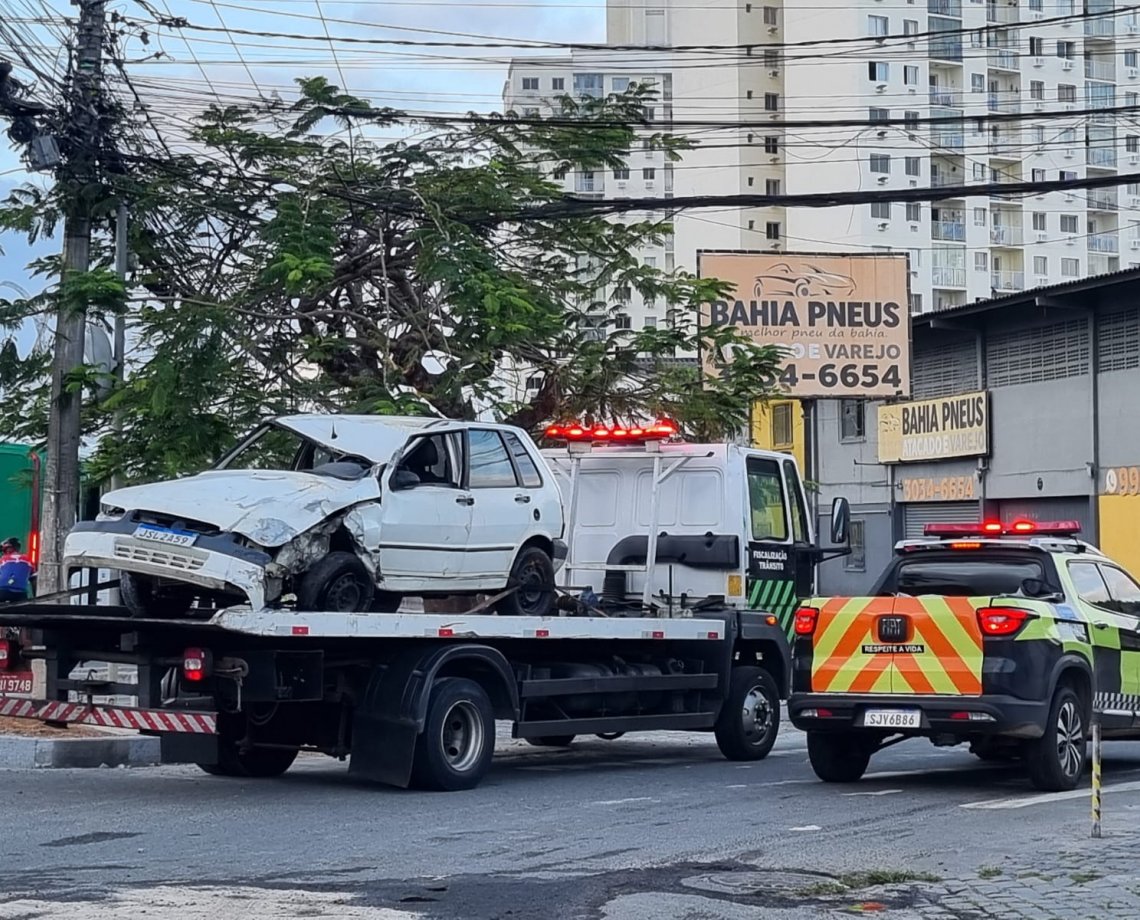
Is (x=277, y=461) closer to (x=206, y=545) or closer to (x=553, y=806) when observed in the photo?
(x=206, y=545)

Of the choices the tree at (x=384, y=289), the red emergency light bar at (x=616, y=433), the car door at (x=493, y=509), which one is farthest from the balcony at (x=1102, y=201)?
the car door at (x=493, y=509)

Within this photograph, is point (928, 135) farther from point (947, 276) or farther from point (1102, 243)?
point (1102, 243)

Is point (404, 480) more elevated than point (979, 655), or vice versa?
point (404, 480)

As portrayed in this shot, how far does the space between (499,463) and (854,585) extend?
31739 millimetres

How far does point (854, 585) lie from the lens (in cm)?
4416

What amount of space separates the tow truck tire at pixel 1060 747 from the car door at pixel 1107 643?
459mm

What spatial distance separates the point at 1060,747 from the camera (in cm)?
1219

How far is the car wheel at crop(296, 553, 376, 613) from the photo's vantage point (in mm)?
11609

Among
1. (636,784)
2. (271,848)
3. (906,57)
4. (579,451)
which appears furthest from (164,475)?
(906,57)

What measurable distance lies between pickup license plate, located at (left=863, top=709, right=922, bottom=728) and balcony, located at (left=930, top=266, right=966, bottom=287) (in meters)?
63.5

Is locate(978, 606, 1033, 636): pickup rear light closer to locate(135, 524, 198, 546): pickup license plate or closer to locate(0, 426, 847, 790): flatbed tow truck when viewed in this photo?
locate(0, 426, 847, 790): flatbed tow truck

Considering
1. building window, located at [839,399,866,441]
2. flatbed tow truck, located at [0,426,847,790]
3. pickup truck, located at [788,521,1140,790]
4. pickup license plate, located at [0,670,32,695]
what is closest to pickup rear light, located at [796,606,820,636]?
pickup truck, located at [788,521,1140,790]

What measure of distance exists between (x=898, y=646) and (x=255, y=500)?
4.57 metres

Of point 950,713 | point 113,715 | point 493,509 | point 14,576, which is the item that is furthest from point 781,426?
point 113,715
